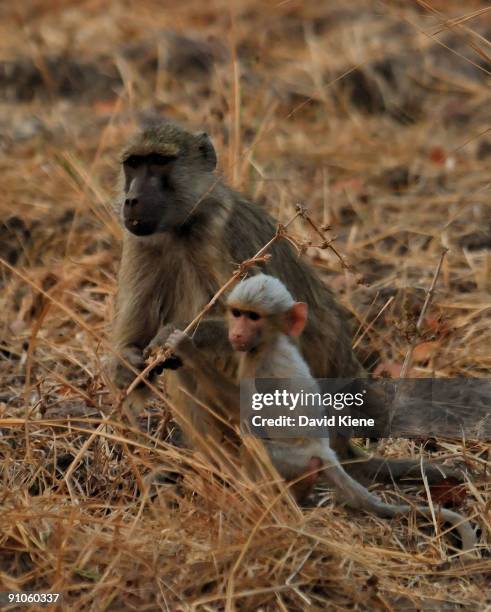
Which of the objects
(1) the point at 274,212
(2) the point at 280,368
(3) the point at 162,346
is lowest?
(2) the point at 280,368

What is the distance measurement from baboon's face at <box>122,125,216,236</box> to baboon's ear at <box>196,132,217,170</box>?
10mm

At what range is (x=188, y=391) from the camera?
5.59 meters

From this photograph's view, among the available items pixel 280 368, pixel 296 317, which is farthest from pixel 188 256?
pixel 280 368

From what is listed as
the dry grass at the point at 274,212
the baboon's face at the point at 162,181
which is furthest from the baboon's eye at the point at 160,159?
the dry grass at the point at 274,212

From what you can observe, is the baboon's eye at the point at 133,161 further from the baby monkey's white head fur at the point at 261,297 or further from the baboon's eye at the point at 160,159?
the baby monkey's white head fur at the point at 261,297

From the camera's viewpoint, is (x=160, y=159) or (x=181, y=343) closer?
(x=181, y=343)

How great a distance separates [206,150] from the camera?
5.98 metres

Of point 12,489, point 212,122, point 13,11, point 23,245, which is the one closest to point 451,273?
point 212,122

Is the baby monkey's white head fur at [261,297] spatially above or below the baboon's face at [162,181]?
below

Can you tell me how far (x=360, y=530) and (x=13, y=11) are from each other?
33.2ft

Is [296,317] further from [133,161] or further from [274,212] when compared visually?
[274,212]

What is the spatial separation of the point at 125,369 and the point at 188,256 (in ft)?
1.93

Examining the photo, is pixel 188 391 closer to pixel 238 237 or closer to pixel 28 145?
pixel 238 237

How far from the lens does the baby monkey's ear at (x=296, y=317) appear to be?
4.92 meters
